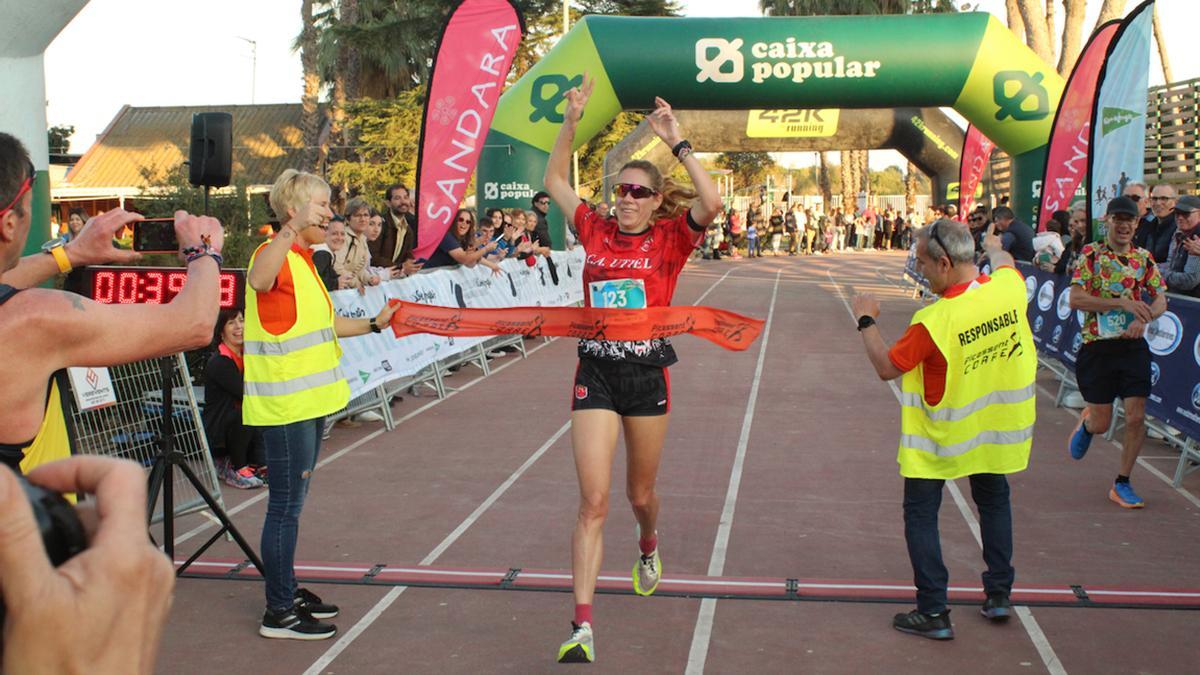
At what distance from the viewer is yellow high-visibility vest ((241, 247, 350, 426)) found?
514 cm

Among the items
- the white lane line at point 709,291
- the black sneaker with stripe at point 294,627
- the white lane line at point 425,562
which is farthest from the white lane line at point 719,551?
the white lane line at point 709,291

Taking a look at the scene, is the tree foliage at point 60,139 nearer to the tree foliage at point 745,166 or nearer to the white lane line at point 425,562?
the tree foliage at point 745,166

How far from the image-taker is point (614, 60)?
18.4m

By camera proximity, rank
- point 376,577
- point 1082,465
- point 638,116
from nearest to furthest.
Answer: point 376,577 < point 1082,465 < point 638,116

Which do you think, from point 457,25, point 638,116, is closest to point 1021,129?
point 457,25

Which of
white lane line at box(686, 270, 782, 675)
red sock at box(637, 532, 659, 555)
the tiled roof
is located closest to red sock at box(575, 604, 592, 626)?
white lane line at box(686, 270, 782, 675)

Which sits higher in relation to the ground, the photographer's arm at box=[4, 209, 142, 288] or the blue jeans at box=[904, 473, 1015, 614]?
the photographer's arm at box=[4, 209, 142, 288]

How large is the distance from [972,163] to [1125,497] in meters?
18.7

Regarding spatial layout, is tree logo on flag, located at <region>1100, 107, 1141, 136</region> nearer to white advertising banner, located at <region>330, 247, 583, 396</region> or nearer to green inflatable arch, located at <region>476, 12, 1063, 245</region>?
white advertising banner, located at <region>330, 247, 583, 396</region>

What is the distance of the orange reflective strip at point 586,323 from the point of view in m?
5.12

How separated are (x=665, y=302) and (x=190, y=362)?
21.4 feet

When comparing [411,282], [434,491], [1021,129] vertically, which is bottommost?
[434,491]

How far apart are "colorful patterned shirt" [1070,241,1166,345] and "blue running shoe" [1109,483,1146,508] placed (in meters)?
0.95

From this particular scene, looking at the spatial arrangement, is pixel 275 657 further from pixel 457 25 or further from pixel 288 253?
pixel 457 25
